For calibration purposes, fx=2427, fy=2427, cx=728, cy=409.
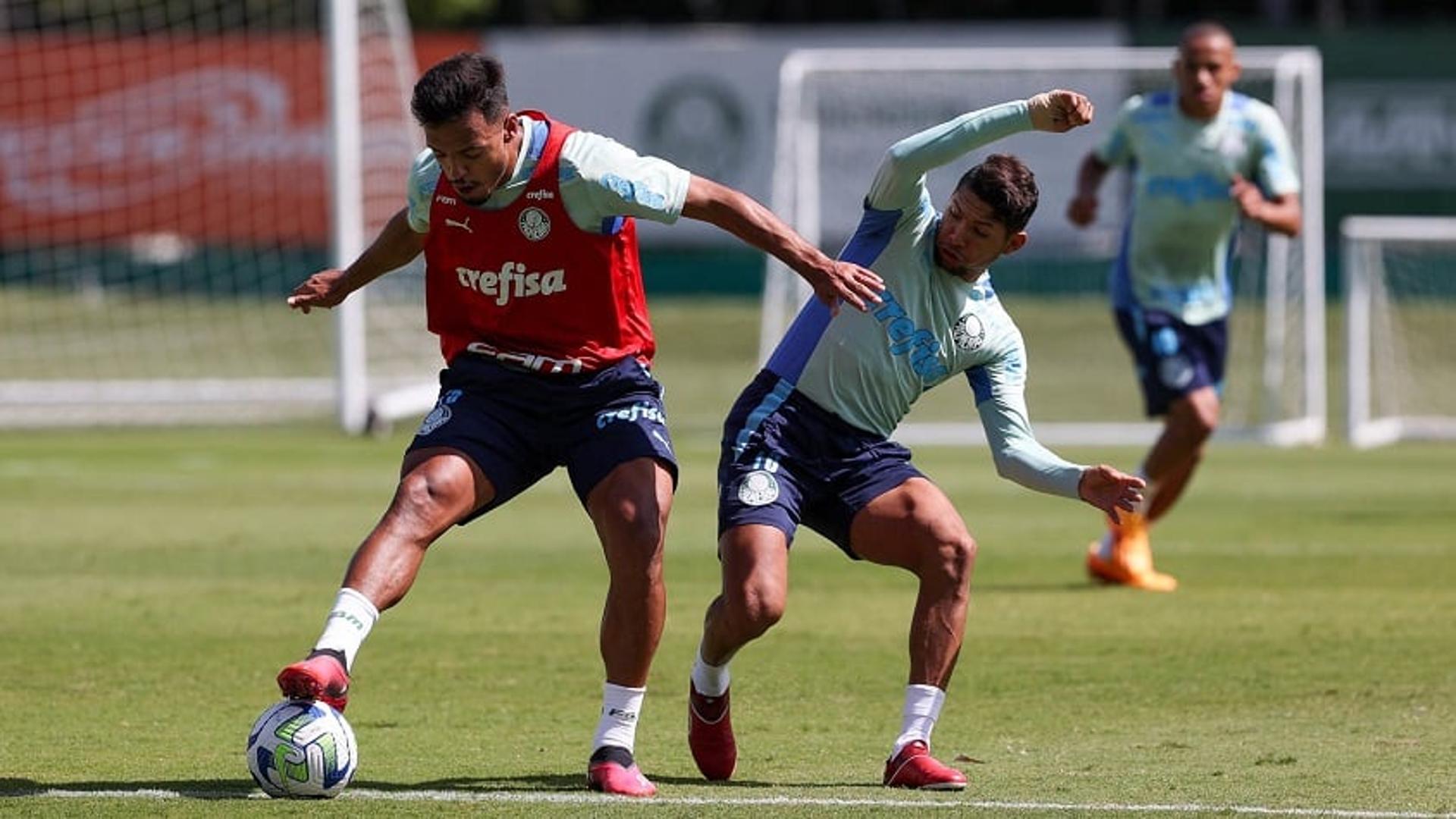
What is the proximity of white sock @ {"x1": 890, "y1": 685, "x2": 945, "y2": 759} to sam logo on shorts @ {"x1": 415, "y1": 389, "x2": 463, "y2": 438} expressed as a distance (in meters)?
1.55

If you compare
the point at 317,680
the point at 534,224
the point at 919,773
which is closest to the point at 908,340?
the point at 534,224

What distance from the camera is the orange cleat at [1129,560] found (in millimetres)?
11531

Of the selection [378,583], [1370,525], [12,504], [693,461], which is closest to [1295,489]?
[1370,525]

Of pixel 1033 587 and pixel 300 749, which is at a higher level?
pixel 300 749

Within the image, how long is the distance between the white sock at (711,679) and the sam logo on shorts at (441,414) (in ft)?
3.33

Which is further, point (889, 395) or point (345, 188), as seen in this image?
point (345, 188)

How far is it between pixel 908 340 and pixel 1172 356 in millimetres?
4882

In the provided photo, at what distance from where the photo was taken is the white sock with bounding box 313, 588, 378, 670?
250 inches

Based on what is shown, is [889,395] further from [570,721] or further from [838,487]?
[570,721]

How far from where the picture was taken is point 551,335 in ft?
22.9

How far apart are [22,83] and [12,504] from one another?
11.8 m

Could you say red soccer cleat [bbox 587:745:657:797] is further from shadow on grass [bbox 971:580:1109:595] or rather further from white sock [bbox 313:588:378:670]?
shadow on grass [bbox 971:580:1109:595]

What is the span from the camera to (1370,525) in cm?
1406

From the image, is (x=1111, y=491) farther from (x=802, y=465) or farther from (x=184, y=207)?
(x=184, y=207)
